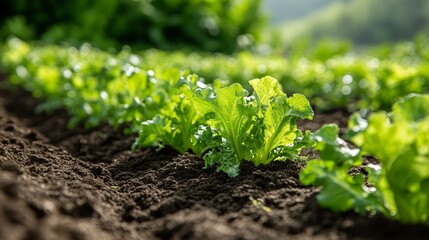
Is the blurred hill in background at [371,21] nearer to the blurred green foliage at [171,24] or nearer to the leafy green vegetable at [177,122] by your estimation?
the blurred green foliage at [171,24]

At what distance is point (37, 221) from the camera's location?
6.43 ft

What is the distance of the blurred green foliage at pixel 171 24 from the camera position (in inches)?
534

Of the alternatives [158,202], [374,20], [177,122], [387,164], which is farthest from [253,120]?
[374,20]

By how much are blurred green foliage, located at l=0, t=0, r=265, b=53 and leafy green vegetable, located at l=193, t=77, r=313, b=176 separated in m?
10.5

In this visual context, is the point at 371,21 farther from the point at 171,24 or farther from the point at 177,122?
the point at 177,122

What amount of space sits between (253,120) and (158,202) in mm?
618

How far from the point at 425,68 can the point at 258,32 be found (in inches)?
351

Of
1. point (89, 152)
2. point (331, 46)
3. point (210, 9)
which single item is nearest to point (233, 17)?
point (210, 9)

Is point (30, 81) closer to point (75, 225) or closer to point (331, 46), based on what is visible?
point (331, 46)

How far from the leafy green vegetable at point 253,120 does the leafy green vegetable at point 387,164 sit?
0.45 m

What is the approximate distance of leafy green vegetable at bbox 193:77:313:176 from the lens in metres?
2.88

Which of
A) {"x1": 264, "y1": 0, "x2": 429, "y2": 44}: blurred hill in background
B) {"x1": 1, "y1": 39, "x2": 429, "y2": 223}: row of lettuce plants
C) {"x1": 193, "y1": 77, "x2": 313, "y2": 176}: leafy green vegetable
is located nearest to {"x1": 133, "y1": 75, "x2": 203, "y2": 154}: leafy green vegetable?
{"x1": 1, "y1": 39, "x2": 429, "y2": 223}: row of lettuce plants

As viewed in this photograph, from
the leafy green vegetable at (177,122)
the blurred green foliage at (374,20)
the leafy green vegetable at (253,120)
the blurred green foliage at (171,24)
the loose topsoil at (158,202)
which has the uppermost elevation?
the blurred green foliage at (374,20)

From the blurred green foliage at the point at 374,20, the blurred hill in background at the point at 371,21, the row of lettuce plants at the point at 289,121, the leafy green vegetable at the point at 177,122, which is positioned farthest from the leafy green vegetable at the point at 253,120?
the blurred green foliage at the point at 374,20
